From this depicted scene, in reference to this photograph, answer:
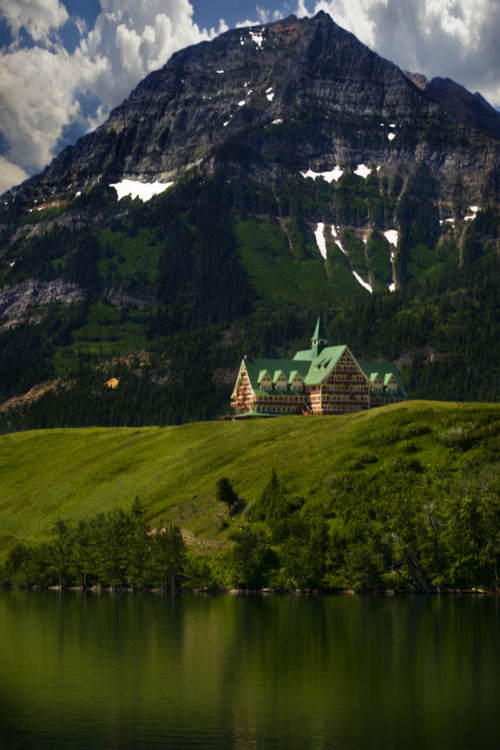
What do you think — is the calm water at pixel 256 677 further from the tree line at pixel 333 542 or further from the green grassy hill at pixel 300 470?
the green grassy hill at pixel 300 470

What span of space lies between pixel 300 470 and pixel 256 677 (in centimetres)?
9021

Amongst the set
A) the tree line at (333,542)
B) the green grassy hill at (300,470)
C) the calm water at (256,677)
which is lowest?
the calm water at (256,677)

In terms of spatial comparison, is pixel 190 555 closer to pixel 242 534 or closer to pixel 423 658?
pixel 242 534

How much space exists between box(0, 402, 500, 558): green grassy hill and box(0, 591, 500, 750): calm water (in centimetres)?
3257

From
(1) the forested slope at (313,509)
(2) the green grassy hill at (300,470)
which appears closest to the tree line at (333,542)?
(1) the forested slope at (313,509)

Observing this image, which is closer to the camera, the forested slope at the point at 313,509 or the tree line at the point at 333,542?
the tree line at the point at 333,542

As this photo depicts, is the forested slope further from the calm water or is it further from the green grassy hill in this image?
the calm water

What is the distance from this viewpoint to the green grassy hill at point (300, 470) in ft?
452

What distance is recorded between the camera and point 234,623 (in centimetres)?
9312

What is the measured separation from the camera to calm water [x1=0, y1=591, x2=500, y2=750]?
165 feet

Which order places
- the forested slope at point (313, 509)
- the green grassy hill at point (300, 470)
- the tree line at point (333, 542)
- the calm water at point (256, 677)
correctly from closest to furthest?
the calm water at point (256, 677)
the tree line at point (333, 542)
the forested slope at point (313, 509)
the green grassy hill at point (300, 470)

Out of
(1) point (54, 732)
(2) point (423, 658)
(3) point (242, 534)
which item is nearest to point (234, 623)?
(2) point (423, 658)

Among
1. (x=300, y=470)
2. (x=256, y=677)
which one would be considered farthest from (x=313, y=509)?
(x=256, y=677)

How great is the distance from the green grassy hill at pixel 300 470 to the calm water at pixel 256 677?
3257 cm
